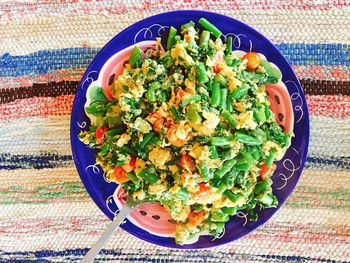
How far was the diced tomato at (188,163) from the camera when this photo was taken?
139cm

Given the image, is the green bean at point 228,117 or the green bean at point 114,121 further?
the green bean at point 114,121

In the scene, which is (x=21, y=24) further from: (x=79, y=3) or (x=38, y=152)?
(x=38, y=152)

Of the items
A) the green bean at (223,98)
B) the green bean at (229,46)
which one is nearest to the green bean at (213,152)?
the green bean at (223,98)

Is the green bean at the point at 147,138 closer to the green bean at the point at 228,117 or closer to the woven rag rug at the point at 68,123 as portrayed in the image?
the green bean at the point at 228,117

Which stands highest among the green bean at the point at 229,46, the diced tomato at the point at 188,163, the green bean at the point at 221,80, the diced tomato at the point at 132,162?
the green bean at the point at 229,46

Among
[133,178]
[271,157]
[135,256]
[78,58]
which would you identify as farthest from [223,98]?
[135,256]

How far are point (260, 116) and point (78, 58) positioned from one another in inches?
27.3

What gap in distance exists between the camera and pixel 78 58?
178 cm

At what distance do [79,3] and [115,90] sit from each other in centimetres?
42

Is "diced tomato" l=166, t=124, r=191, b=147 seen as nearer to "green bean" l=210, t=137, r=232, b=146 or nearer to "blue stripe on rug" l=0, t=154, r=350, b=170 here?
"green bean" l=210, t=137, r=232, b=146

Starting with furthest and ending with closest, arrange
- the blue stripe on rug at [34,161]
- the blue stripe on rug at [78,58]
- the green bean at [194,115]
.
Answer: the blue stripe on rug at [34,161] < the blue stripe on rug at [78,58] < the green bean at [194,115]

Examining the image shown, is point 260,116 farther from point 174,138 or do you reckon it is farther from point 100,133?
point 100,133

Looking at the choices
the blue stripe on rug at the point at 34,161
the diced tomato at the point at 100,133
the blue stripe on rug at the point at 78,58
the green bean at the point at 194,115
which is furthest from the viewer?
the blue stripe on rug at the point at 34,161

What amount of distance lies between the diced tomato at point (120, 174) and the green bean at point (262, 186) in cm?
39
